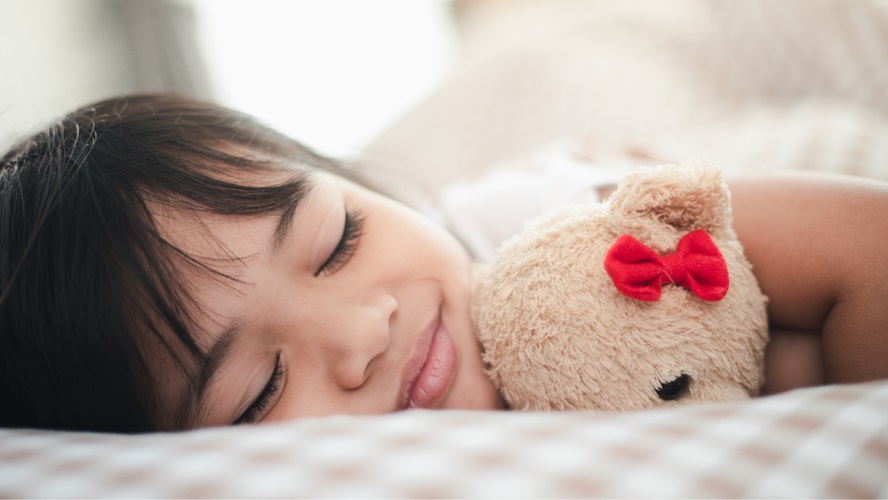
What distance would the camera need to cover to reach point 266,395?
63 centimetres

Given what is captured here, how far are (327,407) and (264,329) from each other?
0.36 feet

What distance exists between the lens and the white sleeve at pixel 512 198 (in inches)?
35.9

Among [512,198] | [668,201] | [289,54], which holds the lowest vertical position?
[512,198]

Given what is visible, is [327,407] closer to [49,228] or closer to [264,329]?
[264,329]

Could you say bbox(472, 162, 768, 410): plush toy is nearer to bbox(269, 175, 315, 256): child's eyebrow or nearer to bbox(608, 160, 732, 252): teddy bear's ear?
bbox(608, 160, 732, 252): teddy bear's ear

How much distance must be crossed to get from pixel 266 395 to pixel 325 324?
0.10 metres

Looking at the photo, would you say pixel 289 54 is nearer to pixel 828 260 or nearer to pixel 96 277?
pixel 96 277

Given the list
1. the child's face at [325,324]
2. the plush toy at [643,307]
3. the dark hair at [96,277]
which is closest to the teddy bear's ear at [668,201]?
the plush toy at [643,307]

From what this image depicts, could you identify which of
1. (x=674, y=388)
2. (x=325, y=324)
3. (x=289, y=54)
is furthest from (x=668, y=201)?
(x=289, y=54)

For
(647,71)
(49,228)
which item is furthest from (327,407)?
(647,71)

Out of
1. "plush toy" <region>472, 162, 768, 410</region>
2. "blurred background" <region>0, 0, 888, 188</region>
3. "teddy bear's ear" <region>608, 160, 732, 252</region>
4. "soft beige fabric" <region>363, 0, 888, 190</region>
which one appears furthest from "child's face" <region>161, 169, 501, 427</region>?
"soft beige fabric" <region>363, 0, 888, 190</region>

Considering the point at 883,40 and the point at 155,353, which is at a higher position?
the point at 883,40

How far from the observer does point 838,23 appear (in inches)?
47.2

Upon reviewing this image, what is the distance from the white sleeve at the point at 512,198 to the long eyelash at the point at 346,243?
30 cm
